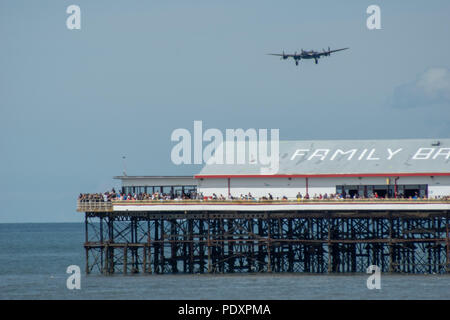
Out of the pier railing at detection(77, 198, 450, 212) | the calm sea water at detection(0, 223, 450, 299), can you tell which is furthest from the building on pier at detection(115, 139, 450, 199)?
the calm sea water at detection(0, 223, 450, 299)

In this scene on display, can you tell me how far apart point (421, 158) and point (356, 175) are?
5.50 m

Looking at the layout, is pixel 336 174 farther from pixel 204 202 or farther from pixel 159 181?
pixel 159 181

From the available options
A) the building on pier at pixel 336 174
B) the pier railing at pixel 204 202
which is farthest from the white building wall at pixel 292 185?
the pier railing at pixel 204 202

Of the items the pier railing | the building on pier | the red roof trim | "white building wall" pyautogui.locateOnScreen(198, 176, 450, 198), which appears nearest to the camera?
the pier railing

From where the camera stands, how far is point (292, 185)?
278 feet

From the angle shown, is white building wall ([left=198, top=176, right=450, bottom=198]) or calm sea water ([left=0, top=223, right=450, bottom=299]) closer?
calm sea water ([left=0, top=223, right=450, bottom=299])

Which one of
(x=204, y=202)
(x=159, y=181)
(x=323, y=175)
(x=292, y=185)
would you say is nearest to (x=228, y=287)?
(x=204, y=202)

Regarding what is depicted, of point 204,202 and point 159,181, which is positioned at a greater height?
point 159,181

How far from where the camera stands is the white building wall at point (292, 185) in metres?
82.7

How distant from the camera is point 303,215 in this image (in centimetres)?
8125

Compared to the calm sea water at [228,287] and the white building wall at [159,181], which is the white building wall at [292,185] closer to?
the white building wall at [159,181]

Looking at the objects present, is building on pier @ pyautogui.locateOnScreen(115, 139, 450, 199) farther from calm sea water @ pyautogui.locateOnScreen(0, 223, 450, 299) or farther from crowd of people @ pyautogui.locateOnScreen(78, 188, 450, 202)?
calm sea water @ pyautogui.locateOnScreen(0, 223, 450, 299)

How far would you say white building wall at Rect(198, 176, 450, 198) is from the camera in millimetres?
82688
